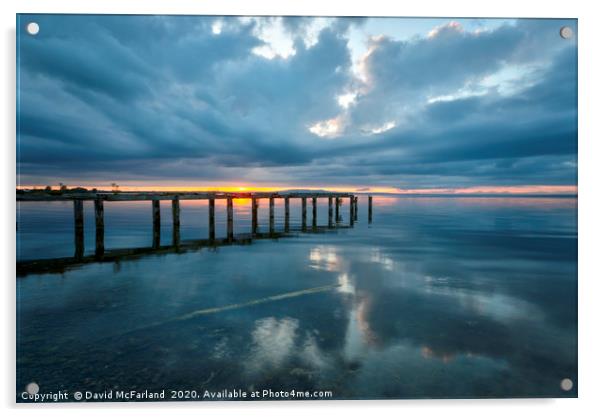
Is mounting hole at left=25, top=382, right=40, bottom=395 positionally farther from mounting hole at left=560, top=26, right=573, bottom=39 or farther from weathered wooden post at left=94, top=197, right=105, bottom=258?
mounting hole at left=560, top=26, right=573, bottom=39

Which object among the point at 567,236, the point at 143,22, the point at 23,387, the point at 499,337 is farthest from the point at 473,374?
Result: the point at 567,236

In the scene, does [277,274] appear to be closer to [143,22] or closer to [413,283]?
[413,283]

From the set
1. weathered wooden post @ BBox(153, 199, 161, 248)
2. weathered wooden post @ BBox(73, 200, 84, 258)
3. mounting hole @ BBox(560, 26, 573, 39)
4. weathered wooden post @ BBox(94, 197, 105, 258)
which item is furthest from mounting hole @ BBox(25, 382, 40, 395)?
weathered wooden post @ BBox(153, 199, 161, 248)

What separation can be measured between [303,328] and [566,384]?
5.06 meters

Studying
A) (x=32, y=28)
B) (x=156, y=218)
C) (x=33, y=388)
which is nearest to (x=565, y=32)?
(x=32, y=28)

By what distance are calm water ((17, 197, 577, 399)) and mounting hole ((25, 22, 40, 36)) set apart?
580 cm

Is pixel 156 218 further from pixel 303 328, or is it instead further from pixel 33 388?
pixel 303 328

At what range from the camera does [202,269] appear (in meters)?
12.5

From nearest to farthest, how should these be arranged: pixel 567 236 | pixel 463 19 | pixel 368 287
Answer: pixel 463 19 < pixel 368 287 < pixel 567 236

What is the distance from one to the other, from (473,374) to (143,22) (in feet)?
30.7

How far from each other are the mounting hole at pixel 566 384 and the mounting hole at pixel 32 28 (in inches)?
482

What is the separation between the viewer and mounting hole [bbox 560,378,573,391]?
605cm

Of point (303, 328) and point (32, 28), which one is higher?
point (32, 28)

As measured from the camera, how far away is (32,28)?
Answer: 657 centimetres
